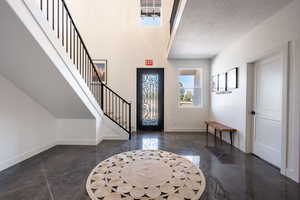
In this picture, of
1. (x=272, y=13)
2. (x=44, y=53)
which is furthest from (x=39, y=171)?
(x=272, y=13)

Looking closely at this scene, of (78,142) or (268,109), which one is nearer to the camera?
(268,109)

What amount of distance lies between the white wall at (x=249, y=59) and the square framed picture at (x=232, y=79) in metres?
0.12

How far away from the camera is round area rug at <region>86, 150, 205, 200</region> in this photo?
72.3 inches

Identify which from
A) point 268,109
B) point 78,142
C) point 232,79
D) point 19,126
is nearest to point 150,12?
point 232,79

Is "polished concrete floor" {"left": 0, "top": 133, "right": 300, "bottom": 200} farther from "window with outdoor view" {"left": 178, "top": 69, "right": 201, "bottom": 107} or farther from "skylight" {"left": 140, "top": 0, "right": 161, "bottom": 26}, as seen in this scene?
"skylight" {"left": 140, "top": 0, "right": 161, "bottom": 26}

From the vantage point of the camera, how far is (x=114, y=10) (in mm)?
5297

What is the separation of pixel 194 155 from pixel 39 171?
2826mm

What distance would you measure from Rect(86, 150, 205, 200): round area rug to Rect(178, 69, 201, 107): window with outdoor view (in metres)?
2.85

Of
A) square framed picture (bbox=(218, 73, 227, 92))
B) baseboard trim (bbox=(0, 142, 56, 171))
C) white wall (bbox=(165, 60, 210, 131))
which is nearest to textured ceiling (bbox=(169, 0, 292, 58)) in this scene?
square framed picture (bbox=(218, 73, 227, 92))

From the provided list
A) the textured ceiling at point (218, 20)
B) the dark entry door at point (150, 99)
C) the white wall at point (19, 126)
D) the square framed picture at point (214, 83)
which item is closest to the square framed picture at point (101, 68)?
the dark entry door at point (150, 99)

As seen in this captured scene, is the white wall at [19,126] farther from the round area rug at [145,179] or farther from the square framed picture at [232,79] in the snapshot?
the square framed picture at [232,79]

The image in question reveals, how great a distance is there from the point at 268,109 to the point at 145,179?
8.58 ft

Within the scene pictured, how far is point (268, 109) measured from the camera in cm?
287

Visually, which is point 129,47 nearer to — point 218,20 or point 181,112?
point 181,112
